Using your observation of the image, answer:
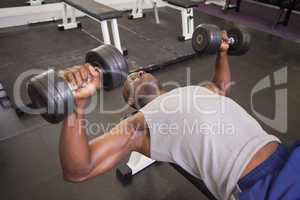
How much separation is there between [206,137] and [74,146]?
517 mm

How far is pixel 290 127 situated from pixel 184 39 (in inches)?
76.3

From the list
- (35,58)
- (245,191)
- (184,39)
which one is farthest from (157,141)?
(184,39)

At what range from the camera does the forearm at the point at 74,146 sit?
91 centimetres

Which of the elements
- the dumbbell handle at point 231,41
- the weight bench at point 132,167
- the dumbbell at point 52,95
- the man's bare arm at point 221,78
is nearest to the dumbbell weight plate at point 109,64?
→ the dumbbell at point 52,95

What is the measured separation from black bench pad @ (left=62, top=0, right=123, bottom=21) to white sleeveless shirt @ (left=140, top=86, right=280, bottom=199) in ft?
6.77

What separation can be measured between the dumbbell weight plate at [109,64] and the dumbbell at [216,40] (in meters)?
0.75

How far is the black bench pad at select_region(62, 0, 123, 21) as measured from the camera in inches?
118

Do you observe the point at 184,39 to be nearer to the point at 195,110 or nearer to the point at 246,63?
the point at 246,63

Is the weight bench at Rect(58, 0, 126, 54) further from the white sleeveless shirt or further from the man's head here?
the white sleeveless shirt

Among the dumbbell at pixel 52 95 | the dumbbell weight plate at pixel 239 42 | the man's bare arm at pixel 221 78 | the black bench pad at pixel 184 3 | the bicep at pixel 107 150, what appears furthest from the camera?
the black bench pad at pixel 184 3

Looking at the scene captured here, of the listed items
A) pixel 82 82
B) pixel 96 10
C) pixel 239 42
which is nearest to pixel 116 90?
pixel 96 10

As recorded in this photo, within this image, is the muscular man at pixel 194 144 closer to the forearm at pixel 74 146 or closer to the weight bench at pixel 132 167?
the forearm at pixel 74 146

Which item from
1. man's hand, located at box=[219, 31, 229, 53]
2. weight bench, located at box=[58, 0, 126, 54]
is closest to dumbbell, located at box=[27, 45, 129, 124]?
man's hand, located at box=[219, 31, 229, 53]

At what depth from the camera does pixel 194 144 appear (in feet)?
3.63
